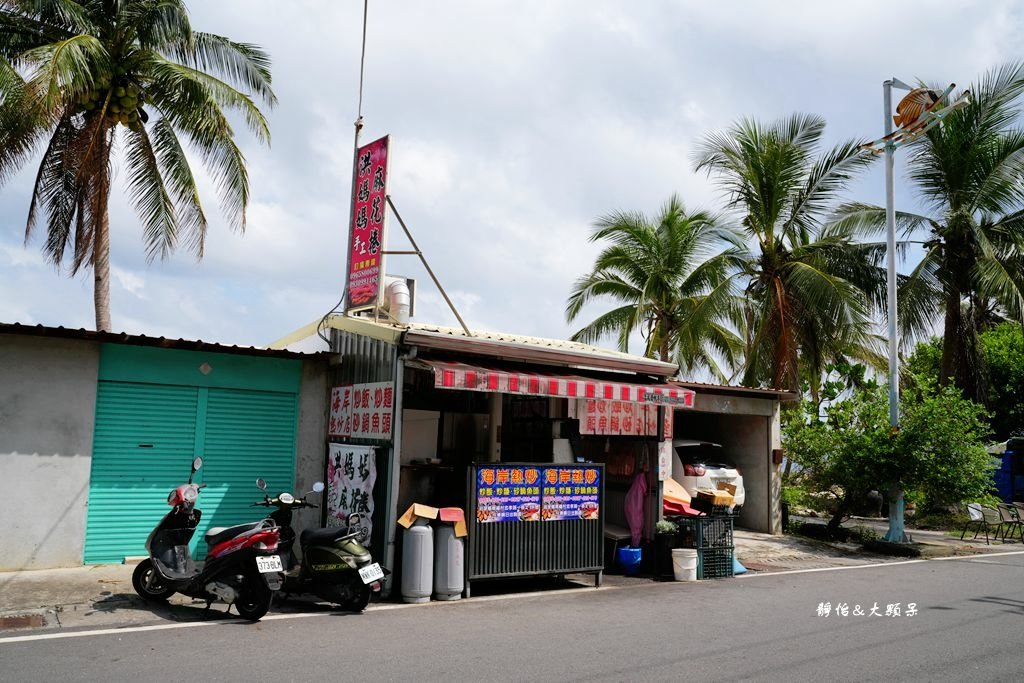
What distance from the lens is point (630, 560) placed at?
11008 millimetres

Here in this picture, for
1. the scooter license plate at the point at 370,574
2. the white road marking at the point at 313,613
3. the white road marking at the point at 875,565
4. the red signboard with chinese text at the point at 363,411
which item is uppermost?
the red signboard with chinese text at the point at 363,411

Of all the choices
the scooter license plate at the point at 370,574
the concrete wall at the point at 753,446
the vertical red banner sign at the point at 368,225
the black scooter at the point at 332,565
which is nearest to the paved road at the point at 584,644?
the black scooter at the point at 332,565

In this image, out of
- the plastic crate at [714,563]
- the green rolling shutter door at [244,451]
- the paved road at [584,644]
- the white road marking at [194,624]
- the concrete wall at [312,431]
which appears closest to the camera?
the paved road at [584,644]

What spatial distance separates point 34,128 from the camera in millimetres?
13188

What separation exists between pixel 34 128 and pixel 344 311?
674 centimetres

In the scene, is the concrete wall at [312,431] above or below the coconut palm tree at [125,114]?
below

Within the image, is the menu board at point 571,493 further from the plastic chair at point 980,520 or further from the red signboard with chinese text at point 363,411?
the plastic chair at point 980,520

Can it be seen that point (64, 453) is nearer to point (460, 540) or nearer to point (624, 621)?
point (460, 540)

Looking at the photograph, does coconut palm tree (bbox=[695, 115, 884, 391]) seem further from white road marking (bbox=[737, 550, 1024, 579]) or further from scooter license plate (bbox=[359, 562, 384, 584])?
scooter license plate (bbox=[359, 562, 384, 584])

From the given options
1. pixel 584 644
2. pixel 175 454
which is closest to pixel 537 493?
pixel 584 644

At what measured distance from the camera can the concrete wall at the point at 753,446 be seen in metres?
15.6

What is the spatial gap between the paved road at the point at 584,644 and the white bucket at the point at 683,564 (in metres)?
1.03

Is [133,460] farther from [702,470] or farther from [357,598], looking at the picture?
[702,470]

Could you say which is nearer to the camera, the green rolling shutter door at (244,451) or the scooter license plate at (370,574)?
the scooter license plate at (370,574)
